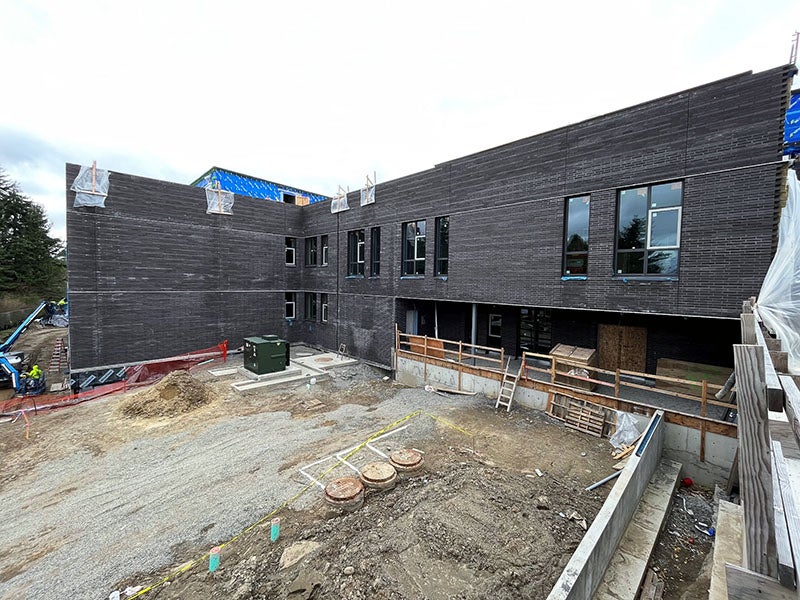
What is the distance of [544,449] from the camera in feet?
27.6

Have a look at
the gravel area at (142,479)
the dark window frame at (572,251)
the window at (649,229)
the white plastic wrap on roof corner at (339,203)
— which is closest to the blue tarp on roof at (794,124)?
the window at (649,229)

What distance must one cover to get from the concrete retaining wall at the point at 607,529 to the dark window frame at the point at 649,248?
380 centimetres

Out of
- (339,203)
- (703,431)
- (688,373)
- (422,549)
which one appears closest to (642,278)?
(688,373)

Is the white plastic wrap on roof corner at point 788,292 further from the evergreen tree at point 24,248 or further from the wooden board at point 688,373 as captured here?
the evergreen tree at point 24,248

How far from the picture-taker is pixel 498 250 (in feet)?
39.4

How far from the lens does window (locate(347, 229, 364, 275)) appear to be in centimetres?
1766

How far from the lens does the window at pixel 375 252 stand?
1667 centimetres

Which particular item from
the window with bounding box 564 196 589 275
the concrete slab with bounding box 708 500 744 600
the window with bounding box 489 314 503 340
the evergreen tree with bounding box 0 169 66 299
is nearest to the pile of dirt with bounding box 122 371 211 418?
the window with bounding box 489 314 503 340

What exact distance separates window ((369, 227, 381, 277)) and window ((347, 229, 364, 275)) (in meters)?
0.84

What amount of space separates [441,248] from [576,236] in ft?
16.7

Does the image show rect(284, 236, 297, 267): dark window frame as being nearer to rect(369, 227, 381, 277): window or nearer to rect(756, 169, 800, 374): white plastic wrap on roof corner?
rect(369, 227, 381, 277): window

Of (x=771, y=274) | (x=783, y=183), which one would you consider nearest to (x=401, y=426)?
(x=771, y=274)

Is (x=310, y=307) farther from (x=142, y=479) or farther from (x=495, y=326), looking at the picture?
(x=142, y=479)

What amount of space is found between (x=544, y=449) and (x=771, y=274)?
5446 mm
